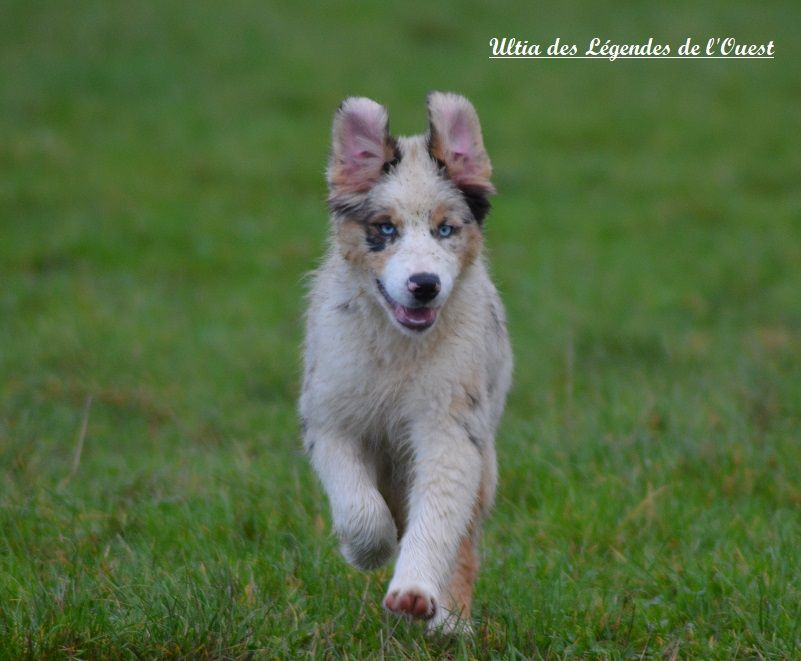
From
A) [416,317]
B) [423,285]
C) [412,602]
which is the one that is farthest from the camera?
[416,317]

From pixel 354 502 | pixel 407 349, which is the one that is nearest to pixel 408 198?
pixel 407 349

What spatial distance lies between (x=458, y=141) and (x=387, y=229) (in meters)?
0.52

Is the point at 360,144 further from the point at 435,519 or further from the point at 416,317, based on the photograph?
the point at 435,519

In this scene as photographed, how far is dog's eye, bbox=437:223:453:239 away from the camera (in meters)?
4.87

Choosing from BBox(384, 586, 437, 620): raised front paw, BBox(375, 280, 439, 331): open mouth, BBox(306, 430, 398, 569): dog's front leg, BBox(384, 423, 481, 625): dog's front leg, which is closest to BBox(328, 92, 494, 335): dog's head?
BBox(375, 280, 439, 331): open mouth

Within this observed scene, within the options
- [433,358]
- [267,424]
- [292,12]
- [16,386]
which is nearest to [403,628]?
[433,358]

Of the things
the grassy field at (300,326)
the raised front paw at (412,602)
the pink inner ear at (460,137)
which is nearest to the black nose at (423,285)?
the pink inner ear at (460,137)

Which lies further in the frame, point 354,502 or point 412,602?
point 354,502

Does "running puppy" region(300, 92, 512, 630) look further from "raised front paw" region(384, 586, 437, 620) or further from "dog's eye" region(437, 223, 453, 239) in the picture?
"raised front paw" region(384, 586, 437, 620)

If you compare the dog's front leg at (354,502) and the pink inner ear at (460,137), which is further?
the pink inner ear at (460,137)

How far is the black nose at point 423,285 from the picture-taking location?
458 centimetres

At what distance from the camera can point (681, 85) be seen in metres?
18.3

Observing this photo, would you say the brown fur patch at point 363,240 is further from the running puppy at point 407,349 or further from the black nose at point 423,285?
the black nose at point 423,285

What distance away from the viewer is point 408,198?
4832mm
